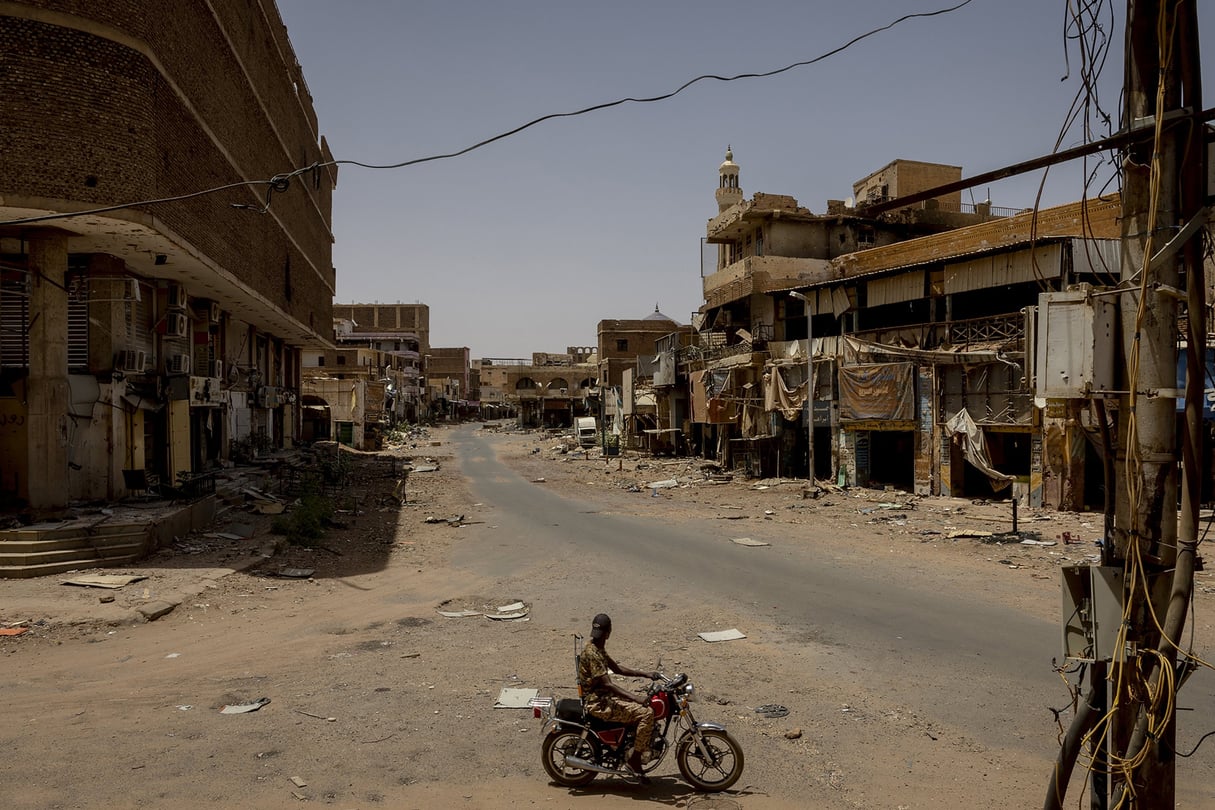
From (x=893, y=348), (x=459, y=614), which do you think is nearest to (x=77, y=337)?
(x=459, y=614)

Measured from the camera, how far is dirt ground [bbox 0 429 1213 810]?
6.05 meters

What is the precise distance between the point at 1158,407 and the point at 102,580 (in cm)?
1411

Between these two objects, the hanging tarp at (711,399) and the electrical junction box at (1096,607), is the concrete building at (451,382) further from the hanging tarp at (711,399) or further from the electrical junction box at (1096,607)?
the electrical junction box at (1096,607)

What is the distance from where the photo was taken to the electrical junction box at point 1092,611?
13.1 feet

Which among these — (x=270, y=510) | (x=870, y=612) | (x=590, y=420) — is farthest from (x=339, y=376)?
(x=870, y=612)

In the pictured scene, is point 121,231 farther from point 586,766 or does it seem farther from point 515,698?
point 586,766

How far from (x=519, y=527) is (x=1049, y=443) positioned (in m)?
14.4

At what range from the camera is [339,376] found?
181 ft

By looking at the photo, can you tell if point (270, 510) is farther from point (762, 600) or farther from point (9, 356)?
point (762, 600)

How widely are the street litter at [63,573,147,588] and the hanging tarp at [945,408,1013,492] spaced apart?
20567 millimetres

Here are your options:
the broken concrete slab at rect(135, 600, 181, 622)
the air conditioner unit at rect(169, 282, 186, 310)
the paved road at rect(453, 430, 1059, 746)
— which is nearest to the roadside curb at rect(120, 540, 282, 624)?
the broken concrete slab at rect(135, 600, 181, 622)

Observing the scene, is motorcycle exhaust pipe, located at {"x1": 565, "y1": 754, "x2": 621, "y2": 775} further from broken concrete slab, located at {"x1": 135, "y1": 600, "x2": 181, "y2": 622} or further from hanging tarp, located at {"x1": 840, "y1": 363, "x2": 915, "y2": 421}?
hanging tarp, located at {"x1": 840, "y1": 363, "x2": 915, "y2": 421}

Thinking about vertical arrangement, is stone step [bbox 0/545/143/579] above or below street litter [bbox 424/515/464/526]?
above

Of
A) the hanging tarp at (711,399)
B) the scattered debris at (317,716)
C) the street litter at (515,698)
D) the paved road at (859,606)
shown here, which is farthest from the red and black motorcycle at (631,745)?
the hanging tarp at (711,399)
